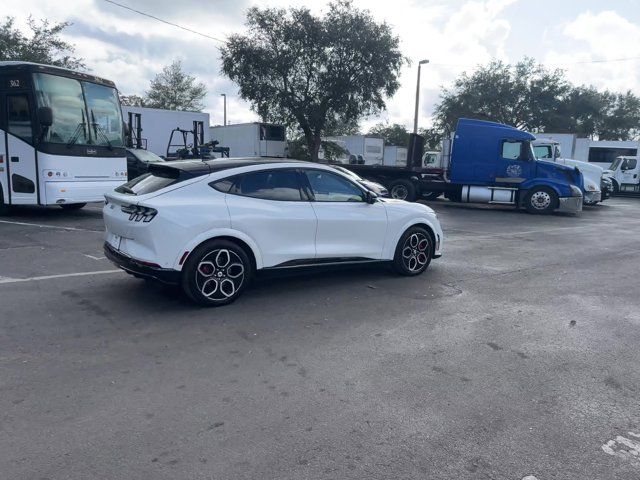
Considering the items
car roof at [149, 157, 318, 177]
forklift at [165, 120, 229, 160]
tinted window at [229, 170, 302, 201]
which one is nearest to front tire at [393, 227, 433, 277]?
tinted window at [229, 170, 302, 201]

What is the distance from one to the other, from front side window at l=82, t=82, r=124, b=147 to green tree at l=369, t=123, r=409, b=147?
58923 millimetres

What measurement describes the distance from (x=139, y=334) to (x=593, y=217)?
17.2 m

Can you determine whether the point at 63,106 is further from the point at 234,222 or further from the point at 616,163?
the point at 616,163

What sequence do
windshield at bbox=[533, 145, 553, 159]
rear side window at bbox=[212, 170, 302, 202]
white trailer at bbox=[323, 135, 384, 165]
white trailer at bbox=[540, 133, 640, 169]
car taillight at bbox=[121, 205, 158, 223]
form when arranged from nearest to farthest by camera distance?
1. car taillight at bbox=[121, 205, 158, 223]
2. rear side window at bbox=[212, 170, 302, 202]
3. windshield at bbox=[533, 145, 553, 159]
4. white trailer at bbox=[540, 133, 640, 169]
5. white trailer at bbox=[323, 135, 384, 165]

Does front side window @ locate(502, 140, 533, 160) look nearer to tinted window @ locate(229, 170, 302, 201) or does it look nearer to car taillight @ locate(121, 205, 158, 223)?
tinted window @ locate(229, 170, 302, 201)

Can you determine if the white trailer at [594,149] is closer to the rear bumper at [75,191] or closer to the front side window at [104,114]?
the front side window at [104,114]

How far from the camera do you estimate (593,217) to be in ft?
58.8

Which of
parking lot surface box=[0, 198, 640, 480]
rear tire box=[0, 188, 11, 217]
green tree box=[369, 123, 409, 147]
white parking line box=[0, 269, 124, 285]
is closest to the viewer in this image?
parking lot surface box=[0, 198, 640, 480]

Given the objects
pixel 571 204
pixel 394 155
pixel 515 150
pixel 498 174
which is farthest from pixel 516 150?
pixel 394 155

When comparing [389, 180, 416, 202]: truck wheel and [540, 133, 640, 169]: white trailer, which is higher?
[540, 133, 640, 169]: white trailer

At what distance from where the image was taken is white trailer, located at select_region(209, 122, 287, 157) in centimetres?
2953

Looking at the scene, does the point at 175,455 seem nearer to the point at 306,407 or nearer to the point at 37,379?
the point at 306,407

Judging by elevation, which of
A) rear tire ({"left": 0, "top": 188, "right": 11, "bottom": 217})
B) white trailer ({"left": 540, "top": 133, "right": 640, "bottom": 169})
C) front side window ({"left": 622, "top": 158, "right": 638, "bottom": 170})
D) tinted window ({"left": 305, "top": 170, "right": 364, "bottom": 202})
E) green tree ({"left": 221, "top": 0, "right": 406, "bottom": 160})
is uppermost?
green tree ({"left": 221, "top": 0, "right": 406, "bottom": 160})

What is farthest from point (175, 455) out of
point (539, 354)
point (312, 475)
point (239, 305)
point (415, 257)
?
point (415, 257)
